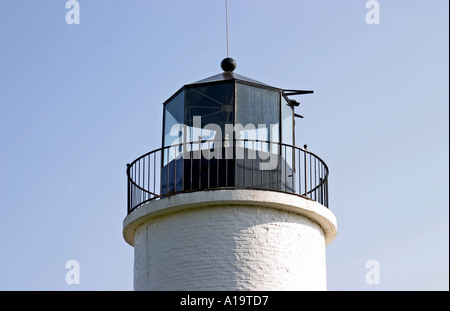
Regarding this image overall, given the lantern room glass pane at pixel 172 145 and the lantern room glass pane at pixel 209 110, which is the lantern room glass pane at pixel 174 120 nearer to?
the lantern room glass pane at pixel 172 145

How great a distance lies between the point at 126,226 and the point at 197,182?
58.8 inches

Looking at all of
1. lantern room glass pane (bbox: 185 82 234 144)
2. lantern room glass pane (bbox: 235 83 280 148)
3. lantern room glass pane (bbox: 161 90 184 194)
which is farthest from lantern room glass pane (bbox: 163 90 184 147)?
lantern room glass pane (bbox: 235 83 280 148)

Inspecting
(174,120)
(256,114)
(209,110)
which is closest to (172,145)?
(174,120)

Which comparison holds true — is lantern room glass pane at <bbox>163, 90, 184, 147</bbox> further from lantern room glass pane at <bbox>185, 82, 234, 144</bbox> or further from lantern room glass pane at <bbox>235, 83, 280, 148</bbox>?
lantern room glass pane at <bbox>235, 83, 280, 148</bbox>

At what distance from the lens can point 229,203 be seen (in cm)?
1597

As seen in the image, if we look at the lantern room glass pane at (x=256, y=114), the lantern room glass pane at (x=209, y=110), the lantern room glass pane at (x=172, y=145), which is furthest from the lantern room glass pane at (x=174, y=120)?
the lantern room glass pane at (x=256, y=114)

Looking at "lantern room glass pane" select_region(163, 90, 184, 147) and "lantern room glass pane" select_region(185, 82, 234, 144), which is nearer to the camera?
"lantern room glass pane" select_region(185, 82, 234, 144)

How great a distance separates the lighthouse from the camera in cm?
1580

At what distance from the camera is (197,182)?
16.3 metres

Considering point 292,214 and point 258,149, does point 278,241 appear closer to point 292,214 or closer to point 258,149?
point 292,214

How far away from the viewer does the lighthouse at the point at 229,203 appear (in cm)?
1580

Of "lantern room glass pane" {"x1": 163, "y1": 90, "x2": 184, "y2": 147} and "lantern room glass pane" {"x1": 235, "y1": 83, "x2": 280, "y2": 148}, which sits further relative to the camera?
"lantern room glass pane" {"x1": 163, "y1": 90, "x2": 184, "y2": 147}

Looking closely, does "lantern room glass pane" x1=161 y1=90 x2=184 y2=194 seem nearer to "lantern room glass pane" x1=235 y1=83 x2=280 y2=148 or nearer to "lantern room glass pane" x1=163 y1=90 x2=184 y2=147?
"lantern room glass pane" x1=163 y1=90 x2=184 y2=147
